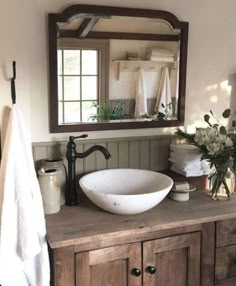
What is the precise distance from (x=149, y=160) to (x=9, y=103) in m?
0.81

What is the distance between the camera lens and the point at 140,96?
6.71 feet

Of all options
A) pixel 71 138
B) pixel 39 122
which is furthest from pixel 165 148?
pixel 39 122

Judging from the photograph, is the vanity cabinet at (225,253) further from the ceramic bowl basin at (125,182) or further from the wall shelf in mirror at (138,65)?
the wall shelf in mirror at (138,65)

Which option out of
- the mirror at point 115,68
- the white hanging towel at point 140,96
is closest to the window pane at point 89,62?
the mirror at point 115,68

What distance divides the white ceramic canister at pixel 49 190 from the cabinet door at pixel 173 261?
438 mm

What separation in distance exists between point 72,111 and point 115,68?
1.00 ft

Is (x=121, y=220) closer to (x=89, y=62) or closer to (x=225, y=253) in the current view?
(x=225, y=253)

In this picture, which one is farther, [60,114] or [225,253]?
[60,114]

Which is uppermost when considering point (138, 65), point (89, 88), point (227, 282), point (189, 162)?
point (138, 65)

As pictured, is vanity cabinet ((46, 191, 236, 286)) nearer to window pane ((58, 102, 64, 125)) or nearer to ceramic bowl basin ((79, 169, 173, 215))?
ceramic bowl basin ((79, 169, 173, 215))

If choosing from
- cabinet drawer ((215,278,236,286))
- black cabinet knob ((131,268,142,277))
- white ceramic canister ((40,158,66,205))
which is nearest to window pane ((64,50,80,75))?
white ceramic canister ((40,158,66,205))

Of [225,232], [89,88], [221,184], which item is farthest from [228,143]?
[89,88]

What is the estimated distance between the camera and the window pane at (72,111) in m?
1.93

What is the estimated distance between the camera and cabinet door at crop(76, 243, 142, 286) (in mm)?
1567
